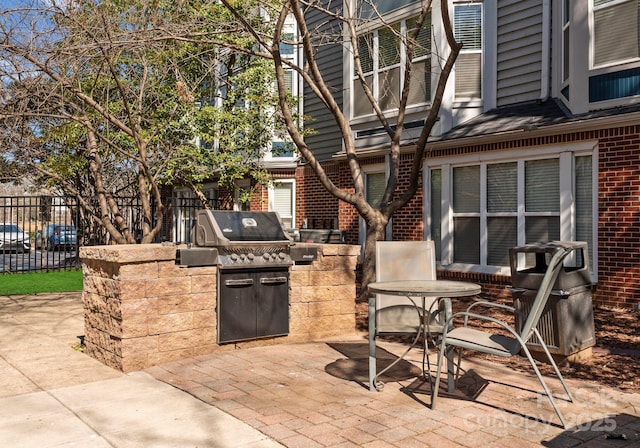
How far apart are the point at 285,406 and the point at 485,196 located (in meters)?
7.85

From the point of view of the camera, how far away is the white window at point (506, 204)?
9969 millimetres

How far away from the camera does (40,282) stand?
1498cm

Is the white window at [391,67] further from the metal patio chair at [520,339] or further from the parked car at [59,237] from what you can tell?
the metal patio chair at [520,339]

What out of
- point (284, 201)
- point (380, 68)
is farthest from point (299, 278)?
point (284, 201)

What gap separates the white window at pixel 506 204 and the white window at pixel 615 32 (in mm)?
1577

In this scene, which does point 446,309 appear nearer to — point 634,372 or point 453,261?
point 634,372

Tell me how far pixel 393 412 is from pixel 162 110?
11134 mm

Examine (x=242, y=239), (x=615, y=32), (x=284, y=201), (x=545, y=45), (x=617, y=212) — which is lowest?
(x=242, y=239)

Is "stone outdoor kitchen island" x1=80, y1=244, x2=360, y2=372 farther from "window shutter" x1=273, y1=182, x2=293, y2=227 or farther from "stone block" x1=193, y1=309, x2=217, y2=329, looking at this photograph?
"window shutter" x1=273, y1=182, x2=293, y2=227

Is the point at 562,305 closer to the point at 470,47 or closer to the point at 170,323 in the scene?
the point at 170,323

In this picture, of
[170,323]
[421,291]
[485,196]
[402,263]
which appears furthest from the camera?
[485,196]

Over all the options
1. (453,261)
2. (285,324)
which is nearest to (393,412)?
(285,324)

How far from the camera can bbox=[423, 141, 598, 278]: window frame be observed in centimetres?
977

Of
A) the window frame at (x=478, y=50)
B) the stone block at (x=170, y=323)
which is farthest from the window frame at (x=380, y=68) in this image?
the stone block at (x=170, y=323)
